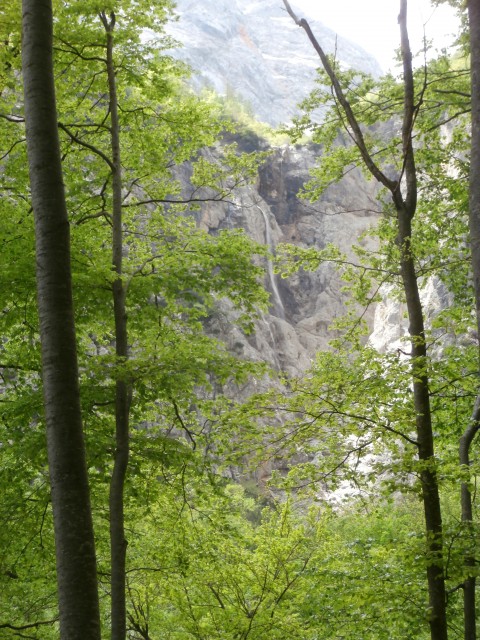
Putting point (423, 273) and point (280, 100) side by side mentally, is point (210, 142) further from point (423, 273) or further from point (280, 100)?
point (280, 100)

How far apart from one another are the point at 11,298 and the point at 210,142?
12.5 ft

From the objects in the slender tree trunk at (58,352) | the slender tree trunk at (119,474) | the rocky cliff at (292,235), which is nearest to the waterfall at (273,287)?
the rocky cliff at (292,235)

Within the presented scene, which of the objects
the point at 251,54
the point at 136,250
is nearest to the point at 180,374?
the point at 136,250

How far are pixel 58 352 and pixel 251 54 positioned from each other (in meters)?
124

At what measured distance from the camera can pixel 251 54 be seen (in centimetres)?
11844

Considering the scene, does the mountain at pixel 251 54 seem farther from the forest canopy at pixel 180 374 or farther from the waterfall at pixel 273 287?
the forest canopy at pixel 180 374

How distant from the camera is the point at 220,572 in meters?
10.5

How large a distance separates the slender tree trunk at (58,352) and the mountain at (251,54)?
9065 cm

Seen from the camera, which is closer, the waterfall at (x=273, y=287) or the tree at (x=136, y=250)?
the tree at (x=136, y=250)

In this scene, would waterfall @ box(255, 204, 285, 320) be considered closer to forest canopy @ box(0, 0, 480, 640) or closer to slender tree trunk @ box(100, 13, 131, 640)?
forest canopy @ box(0, 0, 480, 640)

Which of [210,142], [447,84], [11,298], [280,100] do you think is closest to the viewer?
[11,298]

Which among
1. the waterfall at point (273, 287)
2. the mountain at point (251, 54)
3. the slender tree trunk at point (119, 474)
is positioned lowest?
the slender tree trunk at point (119, 474)

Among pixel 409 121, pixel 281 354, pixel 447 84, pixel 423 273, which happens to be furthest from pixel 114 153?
pixel 281 354

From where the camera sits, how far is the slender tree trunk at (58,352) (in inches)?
136
